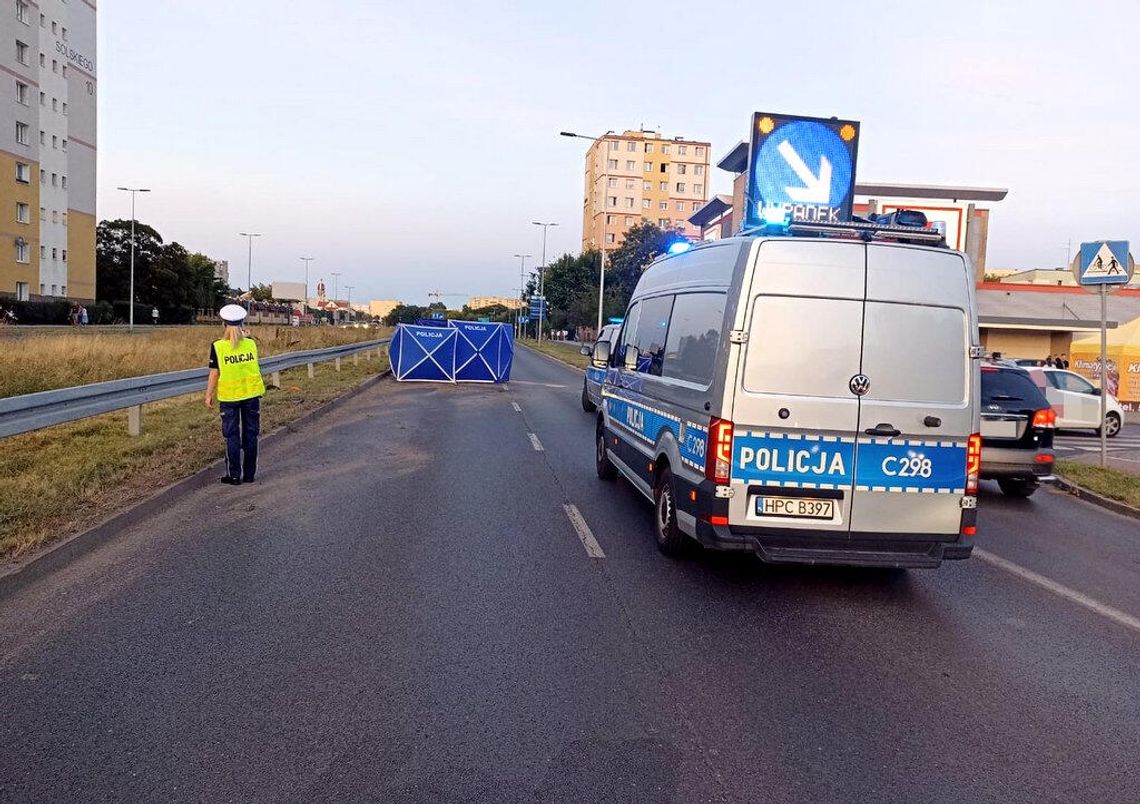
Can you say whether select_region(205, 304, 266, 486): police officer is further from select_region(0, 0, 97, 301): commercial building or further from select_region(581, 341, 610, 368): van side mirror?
select_region(0, 0, 97, 301): commercial building

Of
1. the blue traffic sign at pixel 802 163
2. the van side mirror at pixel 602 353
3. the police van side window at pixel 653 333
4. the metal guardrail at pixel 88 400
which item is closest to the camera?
the police van side window at pixel 653 333

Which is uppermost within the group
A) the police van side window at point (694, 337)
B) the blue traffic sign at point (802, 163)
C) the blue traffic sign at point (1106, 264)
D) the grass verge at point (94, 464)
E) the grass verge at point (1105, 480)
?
the blue traffic sign at point (802, 163)

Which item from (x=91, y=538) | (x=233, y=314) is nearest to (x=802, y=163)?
(x=233, y=314)

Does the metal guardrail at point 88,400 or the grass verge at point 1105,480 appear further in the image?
the grass verge at point 1105,480

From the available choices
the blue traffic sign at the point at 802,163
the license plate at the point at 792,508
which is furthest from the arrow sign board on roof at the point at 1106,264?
the license plate at the point at 792,508

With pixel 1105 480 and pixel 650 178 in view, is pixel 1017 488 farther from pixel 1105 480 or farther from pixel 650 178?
pixel 650 178

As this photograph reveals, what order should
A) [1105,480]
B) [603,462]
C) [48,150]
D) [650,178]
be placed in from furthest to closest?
[650,178]
[48,150]
[1105,480]
[603,462]

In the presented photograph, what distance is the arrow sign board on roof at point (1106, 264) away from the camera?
12086mm

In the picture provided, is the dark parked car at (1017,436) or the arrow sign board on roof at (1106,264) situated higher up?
the arrow sign board on roof at (1106,264)

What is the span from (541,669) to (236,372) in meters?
6.15

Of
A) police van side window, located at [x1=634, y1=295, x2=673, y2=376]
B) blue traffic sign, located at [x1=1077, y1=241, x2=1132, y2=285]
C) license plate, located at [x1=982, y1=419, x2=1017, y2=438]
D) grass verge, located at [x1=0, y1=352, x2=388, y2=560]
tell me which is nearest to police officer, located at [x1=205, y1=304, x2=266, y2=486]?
grass verge, located at [x1=0, y1=352, x2=388, y2=560]

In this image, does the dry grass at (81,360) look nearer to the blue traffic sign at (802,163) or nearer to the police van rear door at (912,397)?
the blue traffic sign at (802,163)

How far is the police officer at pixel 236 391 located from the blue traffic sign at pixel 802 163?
5.75 meters

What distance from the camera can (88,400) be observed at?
395 inches
